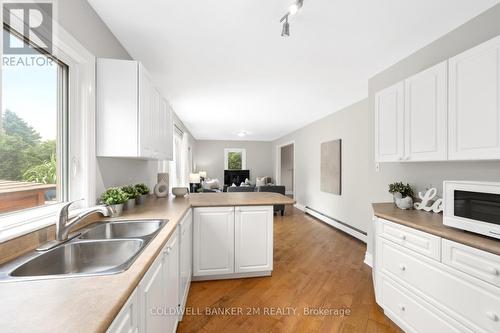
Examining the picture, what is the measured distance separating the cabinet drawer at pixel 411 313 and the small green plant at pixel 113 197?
231cm

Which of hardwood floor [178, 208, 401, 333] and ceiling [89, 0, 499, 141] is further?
hardwood floor [178, 208, 401, 333]

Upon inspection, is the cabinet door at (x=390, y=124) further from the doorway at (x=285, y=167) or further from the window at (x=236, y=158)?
the window at (x=236, y=158)

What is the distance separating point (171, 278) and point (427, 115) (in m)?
2.32

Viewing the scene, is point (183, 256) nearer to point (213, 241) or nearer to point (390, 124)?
point (213, 241)

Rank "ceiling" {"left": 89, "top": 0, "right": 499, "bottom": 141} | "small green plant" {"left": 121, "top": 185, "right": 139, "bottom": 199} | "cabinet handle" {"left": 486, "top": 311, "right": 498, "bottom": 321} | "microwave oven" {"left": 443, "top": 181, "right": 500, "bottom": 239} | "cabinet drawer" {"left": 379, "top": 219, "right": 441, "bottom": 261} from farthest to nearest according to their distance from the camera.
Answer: "small green plant" {"left": 121, "top": 185, "right": 139, "bottom": 199} → "ceiling" {"left": 89, "top": 0, "right": 499, "bottom": 141} → "cabinet drawer" {"left": 379, "top": 219, "right": 441, "bottom": 261} → "microwave oven" {"left": 443, "top": 181, "right": 500, "bottom": 239} → "cabinet handle" {"left": 486, "top": 311, "right": 498, "bottom": 321}

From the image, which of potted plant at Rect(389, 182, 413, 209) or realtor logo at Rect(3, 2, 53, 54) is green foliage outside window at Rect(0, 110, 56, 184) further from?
potted plant at Rect(389, 182, 413, 209)

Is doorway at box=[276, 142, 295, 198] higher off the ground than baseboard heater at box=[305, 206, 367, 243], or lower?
higher

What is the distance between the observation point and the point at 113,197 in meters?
1.75

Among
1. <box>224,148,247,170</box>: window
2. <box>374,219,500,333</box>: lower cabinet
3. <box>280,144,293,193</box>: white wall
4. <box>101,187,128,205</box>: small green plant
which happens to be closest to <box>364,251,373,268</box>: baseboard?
<box>374,219,500,333</box>: lower cabinet

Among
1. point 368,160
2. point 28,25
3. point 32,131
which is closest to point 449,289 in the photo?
point 368,160

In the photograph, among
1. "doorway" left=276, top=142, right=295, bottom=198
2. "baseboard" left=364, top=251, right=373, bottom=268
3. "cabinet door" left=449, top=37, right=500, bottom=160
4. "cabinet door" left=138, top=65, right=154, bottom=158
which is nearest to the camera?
"cabinet door" left=449, top=37, right=500, bottom=160

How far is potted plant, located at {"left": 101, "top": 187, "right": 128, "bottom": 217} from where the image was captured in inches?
67.6

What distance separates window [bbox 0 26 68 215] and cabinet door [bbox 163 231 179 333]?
804mm

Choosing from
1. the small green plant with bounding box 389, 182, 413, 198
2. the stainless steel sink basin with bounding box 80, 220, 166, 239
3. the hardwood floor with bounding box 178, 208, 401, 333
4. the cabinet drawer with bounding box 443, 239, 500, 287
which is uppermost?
the small green plant with bounding box 389, 182, 413, 198
